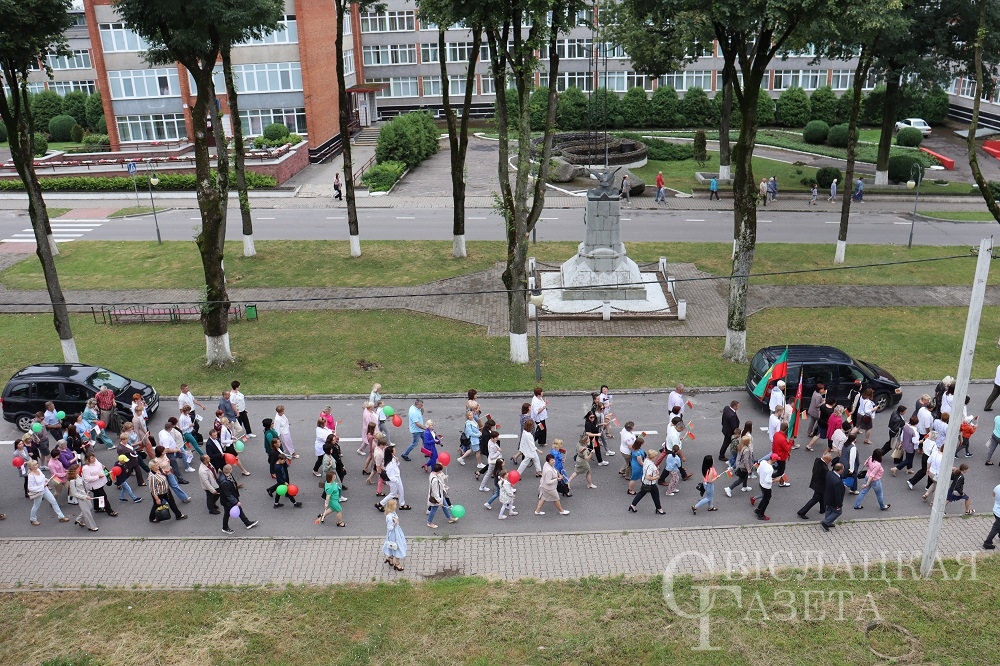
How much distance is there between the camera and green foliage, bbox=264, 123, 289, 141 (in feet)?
159

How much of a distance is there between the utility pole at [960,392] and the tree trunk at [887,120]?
94.4 ft

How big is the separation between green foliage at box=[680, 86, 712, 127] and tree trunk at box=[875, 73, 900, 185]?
19.5 metres

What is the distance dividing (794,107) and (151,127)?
45200mm

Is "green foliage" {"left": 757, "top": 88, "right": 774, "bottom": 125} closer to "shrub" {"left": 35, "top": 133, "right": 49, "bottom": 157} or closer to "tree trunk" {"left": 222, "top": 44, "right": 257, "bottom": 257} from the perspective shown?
"tree trunk" {"left": 222, "top": 44, "right": 257, "bottom": 257}

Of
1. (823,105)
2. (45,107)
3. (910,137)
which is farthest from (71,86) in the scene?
(910,137)

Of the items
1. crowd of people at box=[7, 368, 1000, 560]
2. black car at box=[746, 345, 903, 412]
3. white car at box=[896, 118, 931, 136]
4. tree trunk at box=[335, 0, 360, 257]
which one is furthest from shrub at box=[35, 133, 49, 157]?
white car at box=[896, 118, 931, 136]

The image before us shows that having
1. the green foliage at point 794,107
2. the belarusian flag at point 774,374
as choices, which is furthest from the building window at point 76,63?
the belarusian flag at point 774,374

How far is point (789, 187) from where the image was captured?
41.8 meters

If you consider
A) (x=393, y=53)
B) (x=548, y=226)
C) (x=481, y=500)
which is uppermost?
(x=393, y=53)

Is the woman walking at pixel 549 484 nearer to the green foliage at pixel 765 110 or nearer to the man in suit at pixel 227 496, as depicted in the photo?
the man in suit at pixel 227 496

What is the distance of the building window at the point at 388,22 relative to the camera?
61.7 meters

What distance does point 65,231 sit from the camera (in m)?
35.8

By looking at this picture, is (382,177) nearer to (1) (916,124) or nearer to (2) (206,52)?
(2) (206,52)

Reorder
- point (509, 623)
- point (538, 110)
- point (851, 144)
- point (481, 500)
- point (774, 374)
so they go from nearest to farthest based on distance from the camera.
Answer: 1. point (509, 623)
2. point (481, 500)
3. point (774, 374)
4. point (851, 144)
5. point (538, 110)
